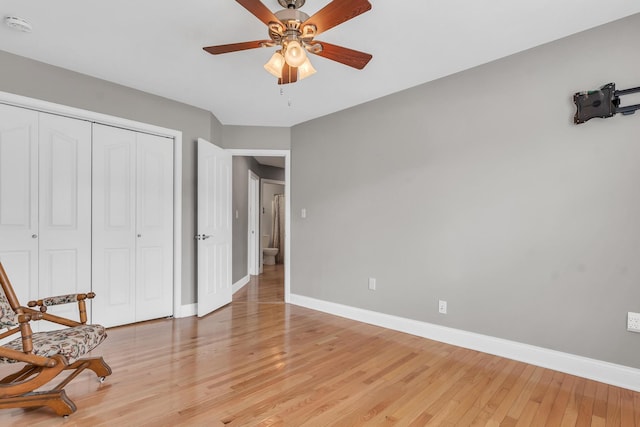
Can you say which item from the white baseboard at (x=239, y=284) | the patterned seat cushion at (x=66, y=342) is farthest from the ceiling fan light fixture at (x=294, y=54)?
the white baseboard at (x=239, y=284)

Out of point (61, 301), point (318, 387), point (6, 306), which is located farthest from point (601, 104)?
point (6, 306)

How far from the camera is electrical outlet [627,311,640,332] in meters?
2.18

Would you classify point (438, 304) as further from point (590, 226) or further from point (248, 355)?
point (248, 355)

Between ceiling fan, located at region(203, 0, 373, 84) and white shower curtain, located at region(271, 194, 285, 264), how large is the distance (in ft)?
21.4

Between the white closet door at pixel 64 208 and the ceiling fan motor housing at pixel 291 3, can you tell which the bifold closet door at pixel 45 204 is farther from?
the ceiling fan motor housing at pixel 291 3

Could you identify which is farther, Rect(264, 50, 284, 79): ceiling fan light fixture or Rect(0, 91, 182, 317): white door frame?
Rect(0, 91, 182, 317): white door frame

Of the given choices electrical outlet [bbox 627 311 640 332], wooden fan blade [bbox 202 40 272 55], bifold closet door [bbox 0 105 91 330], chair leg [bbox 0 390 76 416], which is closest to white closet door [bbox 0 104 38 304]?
bifold closet door [bbox 0 105 91 330]

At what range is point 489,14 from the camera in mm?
2201

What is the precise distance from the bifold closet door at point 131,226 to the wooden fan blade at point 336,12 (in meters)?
2.56

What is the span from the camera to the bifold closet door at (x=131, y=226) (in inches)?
130

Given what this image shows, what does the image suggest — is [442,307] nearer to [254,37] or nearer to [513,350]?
[513,350]

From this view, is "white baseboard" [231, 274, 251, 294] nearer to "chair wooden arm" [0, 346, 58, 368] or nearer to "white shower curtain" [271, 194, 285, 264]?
"white shower curtain" [271, 194, 285, 264]

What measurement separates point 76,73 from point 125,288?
2.18 meters

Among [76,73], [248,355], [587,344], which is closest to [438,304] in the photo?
[587,344]
